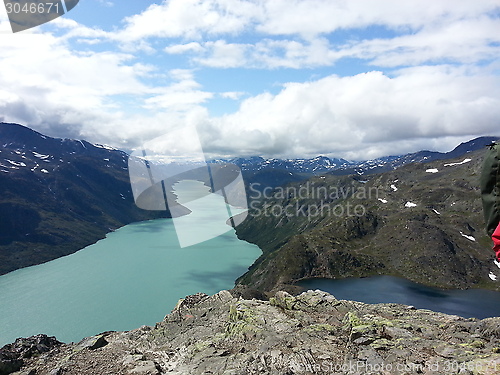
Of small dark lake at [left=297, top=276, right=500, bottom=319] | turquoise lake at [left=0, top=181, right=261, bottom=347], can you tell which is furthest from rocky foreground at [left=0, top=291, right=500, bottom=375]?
small dark lake at [left=297, top=276, right=500, bottom=319]

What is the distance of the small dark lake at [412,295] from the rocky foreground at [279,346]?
4723 inches

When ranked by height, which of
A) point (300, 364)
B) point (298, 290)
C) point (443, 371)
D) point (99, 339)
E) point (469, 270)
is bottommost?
point (469, 270)

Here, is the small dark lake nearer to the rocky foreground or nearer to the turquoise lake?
the turquoise lake

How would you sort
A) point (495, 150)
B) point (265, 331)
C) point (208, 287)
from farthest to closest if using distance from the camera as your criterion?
1. point (208, 287)
2. point (265, 331)
3. point (495, 150)

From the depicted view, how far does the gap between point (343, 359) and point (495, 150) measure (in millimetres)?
18899

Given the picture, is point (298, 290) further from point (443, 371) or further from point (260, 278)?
point (443, 371)

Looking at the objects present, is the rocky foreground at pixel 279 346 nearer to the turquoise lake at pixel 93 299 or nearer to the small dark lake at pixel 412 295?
the turquoise lake at pixel 93 299

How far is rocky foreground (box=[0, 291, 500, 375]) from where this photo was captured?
1928 centimetres

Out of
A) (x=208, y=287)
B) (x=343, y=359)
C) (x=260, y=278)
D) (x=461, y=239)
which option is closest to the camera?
(x=343, y=359)

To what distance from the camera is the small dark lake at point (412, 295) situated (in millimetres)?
133375

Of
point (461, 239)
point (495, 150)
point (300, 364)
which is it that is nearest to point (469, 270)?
point (461, 239)

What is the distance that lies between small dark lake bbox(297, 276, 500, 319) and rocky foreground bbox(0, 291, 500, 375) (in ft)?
394

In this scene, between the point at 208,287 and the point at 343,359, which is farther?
the point at 208,287

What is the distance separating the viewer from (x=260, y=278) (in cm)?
18512
